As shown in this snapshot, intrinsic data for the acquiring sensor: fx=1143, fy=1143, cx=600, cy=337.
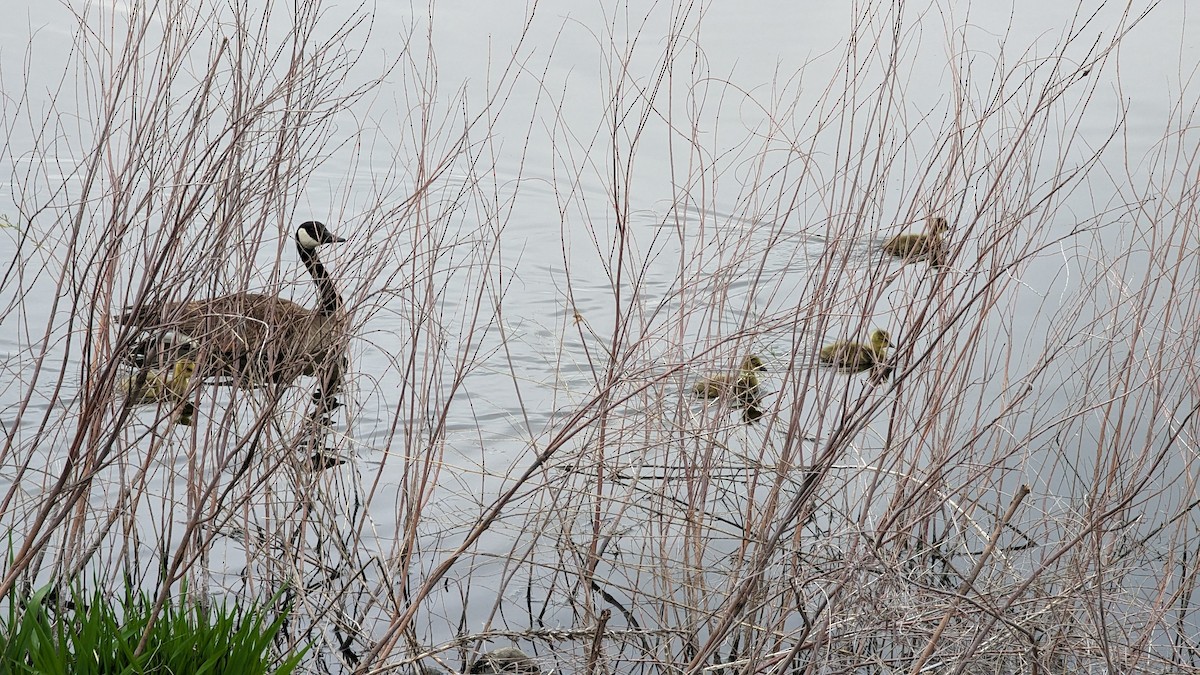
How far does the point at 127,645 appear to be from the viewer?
2008mm

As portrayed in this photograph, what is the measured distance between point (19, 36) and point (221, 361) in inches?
391

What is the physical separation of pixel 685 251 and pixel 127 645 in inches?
177

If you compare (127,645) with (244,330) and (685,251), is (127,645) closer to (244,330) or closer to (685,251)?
(244,330)

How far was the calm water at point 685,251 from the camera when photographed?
8.39 feet

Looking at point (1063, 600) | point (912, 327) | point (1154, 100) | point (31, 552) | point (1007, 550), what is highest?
point (1154, 100)

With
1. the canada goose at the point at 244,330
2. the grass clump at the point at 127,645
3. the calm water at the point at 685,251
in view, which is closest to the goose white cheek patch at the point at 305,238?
the calm water at the point at 685,251

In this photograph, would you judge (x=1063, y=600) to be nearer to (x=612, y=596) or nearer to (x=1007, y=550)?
(x=1007, y=550)

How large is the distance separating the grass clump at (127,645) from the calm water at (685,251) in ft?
1.37

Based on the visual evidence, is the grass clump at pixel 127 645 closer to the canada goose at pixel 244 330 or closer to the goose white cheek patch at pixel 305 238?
the canada goose at pixel 244 330

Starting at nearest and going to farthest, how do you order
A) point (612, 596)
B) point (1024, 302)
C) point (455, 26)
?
point (612, 596), point (1024, 302), point (455, 26)

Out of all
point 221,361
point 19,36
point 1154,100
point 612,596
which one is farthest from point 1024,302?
point 19,36

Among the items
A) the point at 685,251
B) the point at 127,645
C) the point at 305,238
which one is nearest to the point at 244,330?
the point at 127,645

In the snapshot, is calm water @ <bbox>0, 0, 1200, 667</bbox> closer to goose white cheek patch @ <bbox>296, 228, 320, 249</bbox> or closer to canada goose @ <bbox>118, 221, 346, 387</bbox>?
canada goose @ <bbox>118, 221, 346, 387</bbox>

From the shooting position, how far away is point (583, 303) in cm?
704
